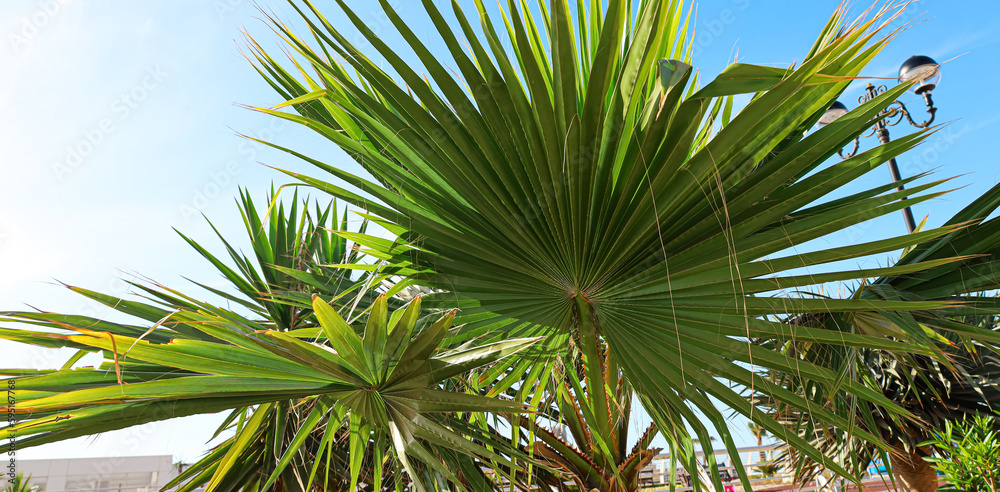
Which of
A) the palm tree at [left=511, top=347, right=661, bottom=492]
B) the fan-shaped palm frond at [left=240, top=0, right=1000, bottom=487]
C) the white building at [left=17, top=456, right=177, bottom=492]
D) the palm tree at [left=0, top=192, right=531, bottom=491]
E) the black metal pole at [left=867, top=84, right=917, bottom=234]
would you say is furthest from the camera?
the white building at [left=17, top=456, right=177, bottom=492]

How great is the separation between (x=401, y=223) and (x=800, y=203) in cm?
118

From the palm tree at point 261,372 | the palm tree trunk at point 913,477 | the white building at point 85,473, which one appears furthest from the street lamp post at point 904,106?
the white building at point 85,473

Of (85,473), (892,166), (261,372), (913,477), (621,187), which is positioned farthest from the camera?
(85,473)

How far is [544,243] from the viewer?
5.19ft

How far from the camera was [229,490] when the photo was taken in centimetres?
221

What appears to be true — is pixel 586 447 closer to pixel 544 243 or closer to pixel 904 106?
pixel 544 243

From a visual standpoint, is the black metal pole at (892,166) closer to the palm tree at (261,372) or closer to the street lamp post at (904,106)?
the street lamp post at (904,106)

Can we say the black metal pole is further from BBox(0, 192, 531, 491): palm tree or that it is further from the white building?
the white building

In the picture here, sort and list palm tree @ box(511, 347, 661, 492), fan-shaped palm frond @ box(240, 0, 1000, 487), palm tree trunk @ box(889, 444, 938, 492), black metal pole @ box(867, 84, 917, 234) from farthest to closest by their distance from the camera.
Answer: black metal pole @ box(867, 84, 917, 234) < palm tree trunk @ box(889, 444, 938, 492) < palm tree @ box(511, 347, 661, 492) < fan-shaped palm frond @ box(240, 0, 1000, 487)

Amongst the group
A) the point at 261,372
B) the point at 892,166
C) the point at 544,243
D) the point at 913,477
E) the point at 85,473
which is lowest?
the point at 85,473

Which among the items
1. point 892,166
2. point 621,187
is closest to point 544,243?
point 621,187

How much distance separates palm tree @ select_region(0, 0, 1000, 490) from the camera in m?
1.13

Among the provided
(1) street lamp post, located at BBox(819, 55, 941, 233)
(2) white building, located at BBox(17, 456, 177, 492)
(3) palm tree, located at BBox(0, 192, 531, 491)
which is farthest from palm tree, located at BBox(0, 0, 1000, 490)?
(2) white building, located at BBox(17, 456, 177, 492)

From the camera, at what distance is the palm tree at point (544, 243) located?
113 cm
